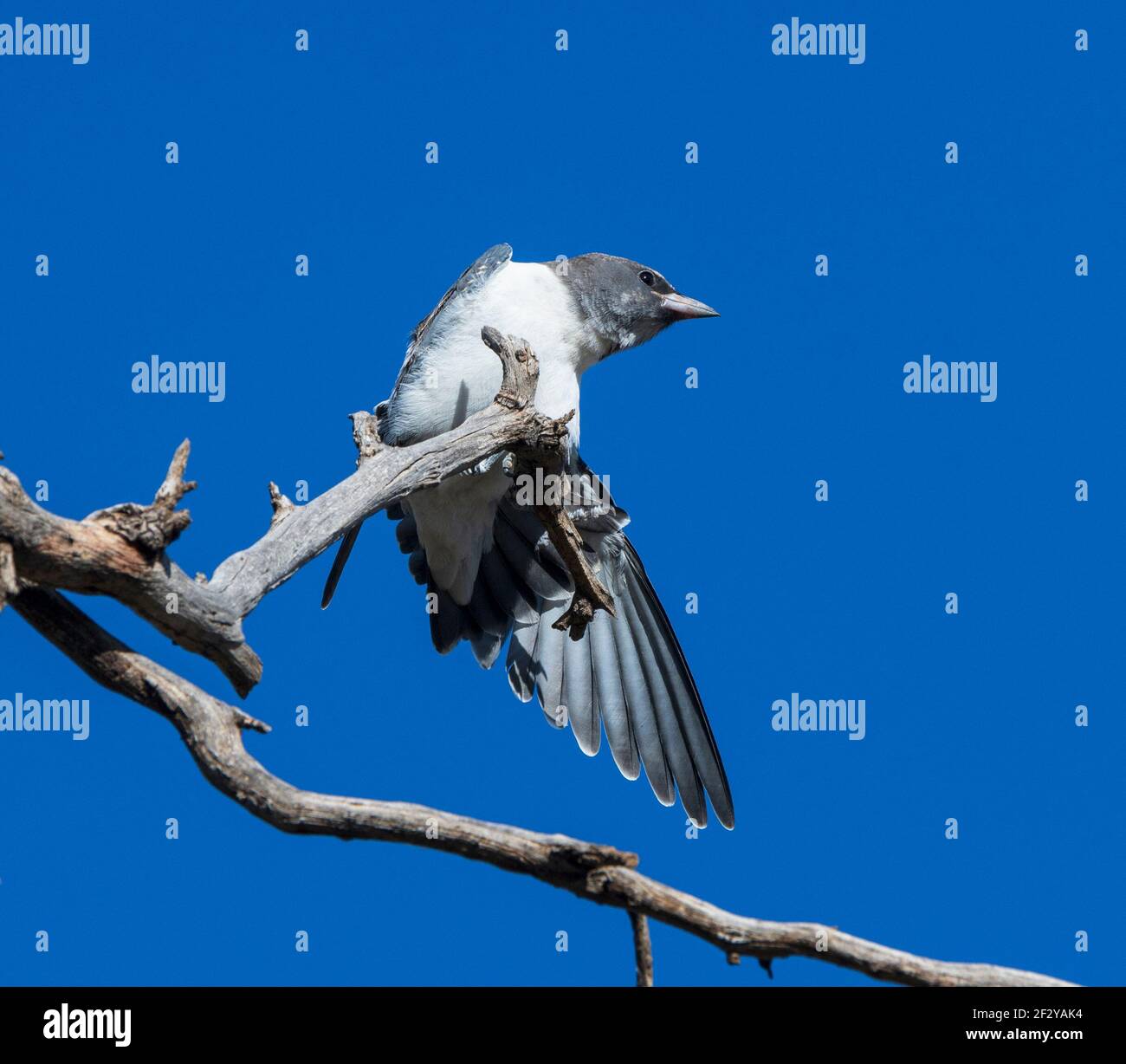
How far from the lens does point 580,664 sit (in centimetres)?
856

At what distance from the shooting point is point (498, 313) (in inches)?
301

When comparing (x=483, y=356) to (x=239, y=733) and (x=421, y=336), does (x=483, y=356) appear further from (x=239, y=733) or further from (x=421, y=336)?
(x=239, y=733)

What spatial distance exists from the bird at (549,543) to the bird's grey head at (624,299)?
1 centimetres

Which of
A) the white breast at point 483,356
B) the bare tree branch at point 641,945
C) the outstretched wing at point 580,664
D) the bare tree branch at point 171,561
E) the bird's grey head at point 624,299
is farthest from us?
the outstretched wing at point 580,664

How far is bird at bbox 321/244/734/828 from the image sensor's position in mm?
7629

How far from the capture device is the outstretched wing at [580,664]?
27.0 feet

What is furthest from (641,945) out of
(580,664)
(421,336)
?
(421,336)

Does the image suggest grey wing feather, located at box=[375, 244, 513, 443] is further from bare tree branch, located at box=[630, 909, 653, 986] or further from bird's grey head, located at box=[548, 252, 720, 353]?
bare tree branch, located at box=[630, 909, 653, 986]

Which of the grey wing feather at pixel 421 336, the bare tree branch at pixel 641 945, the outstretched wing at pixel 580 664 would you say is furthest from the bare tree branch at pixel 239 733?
the outstretched wing at pixel 580 664

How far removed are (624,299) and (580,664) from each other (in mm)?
2217

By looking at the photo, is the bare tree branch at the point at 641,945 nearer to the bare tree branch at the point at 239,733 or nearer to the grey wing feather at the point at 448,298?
the bare tree branch at the point at 239,733

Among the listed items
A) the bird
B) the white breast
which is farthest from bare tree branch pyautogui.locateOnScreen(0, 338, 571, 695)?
the bird
